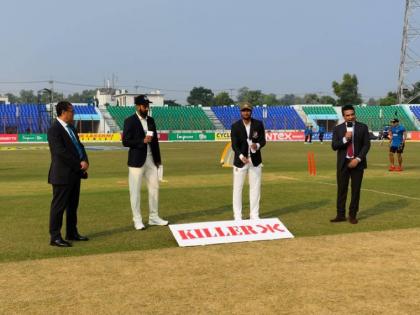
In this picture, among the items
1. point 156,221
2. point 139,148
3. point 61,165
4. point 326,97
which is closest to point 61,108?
point 61,165

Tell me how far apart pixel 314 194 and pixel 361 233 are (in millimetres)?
4826

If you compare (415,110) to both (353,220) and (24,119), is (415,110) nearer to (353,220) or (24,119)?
(24,119)

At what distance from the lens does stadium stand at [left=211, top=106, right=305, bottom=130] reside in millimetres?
76812

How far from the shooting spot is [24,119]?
229 feet

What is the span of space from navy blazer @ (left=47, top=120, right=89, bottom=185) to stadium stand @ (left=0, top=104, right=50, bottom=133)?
59.1 m

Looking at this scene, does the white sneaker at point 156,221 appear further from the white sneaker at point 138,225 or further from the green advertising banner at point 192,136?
the green advertising banner at point 192,136

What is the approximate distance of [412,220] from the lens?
8906mm

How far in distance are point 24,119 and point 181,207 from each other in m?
64.5

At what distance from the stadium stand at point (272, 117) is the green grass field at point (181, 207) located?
58.6 meters

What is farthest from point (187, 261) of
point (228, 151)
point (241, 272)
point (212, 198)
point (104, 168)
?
point (228, 151)

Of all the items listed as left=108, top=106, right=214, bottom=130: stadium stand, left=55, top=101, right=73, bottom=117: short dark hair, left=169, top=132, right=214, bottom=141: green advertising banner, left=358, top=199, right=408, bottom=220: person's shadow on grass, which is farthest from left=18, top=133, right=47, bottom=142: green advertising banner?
left=55, top=101, right=73, bottom=117: short dark hair

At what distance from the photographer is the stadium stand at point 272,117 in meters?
76.8

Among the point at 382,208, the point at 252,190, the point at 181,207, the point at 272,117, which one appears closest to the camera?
the point at 252,190

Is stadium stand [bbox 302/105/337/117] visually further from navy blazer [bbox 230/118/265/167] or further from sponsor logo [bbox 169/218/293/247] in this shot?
sponsor logo [bbox 169/218/293/247]
